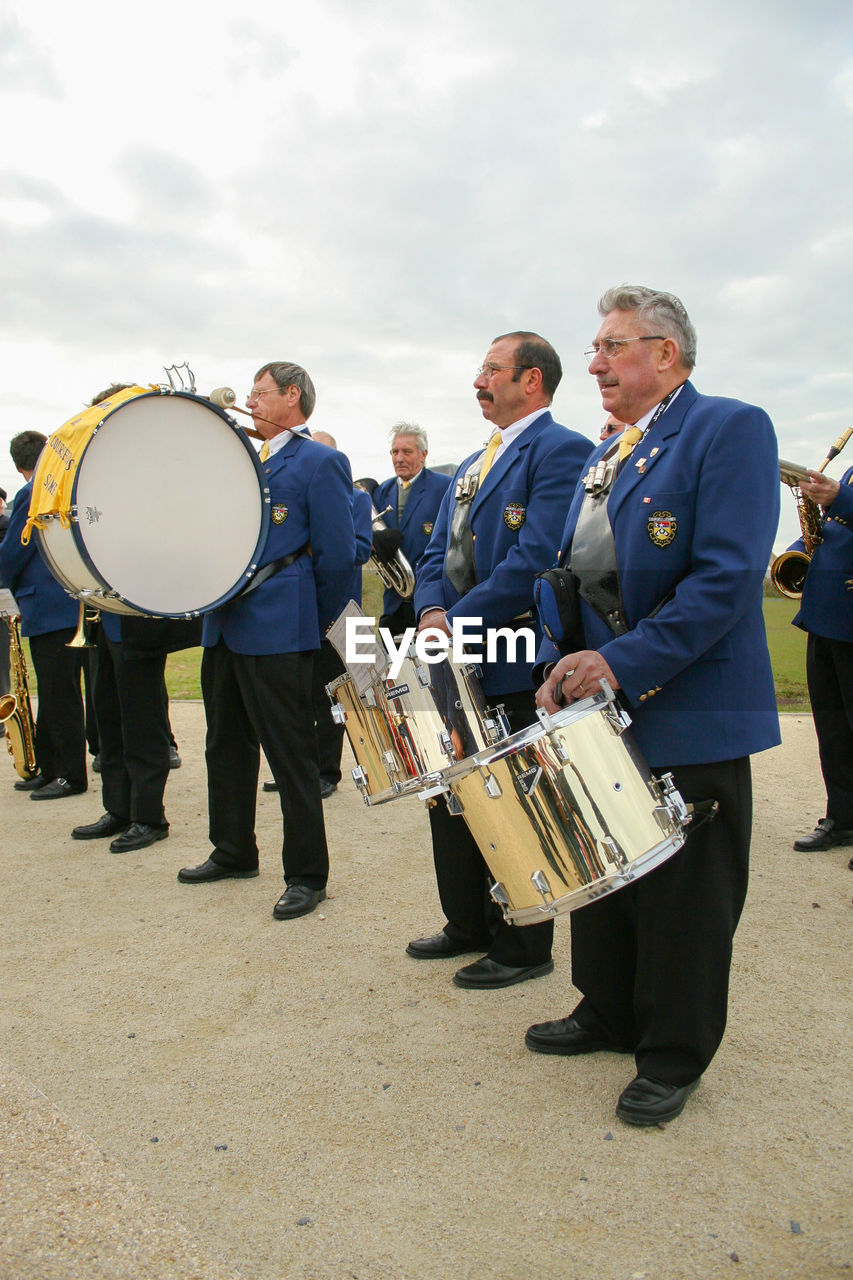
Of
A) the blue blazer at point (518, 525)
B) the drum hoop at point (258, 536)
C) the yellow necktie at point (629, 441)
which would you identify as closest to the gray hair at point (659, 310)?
the yellow necktie at point (629, 441)

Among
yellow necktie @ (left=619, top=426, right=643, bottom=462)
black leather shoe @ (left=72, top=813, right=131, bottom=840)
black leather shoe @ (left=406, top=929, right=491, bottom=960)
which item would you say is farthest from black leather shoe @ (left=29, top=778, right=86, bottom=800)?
yellow necktie @ (left=619, top=426, right=643, bottom=462)

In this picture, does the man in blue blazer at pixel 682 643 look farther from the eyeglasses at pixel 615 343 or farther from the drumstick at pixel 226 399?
the drumstick at pixel 226 399

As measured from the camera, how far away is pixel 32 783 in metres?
6.29

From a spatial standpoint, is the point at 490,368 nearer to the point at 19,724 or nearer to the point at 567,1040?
the point at 567,1040

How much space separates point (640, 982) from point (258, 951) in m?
1.59

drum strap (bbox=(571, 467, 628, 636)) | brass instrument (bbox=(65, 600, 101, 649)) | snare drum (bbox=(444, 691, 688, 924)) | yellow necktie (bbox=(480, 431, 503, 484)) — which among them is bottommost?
snare drum (bbox=(444, 691, 688, 924))

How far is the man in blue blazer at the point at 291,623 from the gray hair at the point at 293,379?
0.5 inches

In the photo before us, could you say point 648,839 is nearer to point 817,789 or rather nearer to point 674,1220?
point 674,1220

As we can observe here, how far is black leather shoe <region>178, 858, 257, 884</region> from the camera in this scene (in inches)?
171

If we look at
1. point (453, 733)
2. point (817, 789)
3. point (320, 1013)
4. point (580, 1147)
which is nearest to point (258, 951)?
point (320, 1013)

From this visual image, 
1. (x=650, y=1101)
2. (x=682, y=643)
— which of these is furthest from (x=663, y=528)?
(x=650, y=1101)

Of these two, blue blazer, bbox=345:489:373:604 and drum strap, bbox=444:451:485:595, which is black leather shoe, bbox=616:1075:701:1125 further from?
blue blazer, bbox=345:489:373:604

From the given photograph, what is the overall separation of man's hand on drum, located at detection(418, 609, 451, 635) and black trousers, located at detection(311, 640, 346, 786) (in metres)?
2.73

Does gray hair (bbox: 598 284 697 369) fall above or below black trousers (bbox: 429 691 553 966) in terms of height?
above
